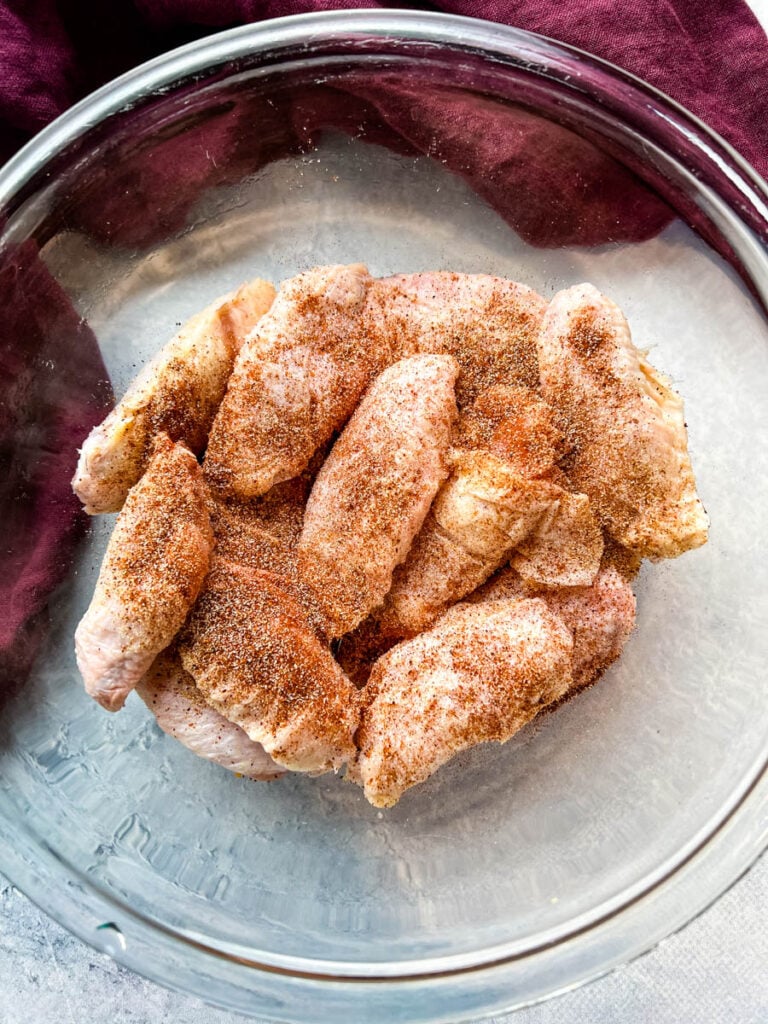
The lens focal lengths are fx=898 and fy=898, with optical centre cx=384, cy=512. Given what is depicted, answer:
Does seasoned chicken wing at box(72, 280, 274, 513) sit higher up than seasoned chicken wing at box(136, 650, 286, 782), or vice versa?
seasoned chicken wing at box(72, 280, 274, 513)

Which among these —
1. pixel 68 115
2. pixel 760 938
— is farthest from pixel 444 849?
pixel 68 115

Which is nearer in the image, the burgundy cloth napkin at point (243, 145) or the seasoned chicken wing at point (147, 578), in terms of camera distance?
the seasoned chicken wing at point (147, 578)

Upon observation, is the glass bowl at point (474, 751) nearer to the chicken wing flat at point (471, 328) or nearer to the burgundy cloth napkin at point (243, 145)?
the burgundy cloth napkin at point (243, 145)

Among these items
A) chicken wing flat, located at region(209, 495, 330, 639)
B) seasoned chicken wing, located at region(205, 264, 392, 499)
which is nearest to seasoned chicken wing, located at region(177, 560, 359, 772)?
chicken wing flat, located at region(209, 495, 330, 639)

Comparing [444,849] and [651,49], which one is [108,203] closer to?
[651,49]

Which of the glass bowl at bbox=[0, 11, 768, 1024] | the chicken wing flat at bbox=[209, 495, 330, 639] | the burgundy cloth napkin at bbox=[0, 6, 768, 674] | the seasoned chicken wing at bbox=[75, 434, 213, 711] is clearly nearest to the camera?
the seasoned chicken wing at bbox=[75, 434, 213, 711]

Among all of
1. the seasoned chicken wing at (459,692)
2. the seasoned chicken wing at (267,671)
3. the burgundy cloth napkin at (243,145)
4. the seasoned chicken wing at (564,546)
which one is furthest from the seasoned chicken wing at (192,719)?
the seasoned chicken wing at (564,546)

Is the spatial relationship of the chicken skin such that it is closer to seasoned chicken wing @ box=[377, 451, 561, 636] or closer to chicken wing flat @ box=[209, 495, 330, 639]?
seasoned chicken wing @ box=[377, 451, 561, 636]
